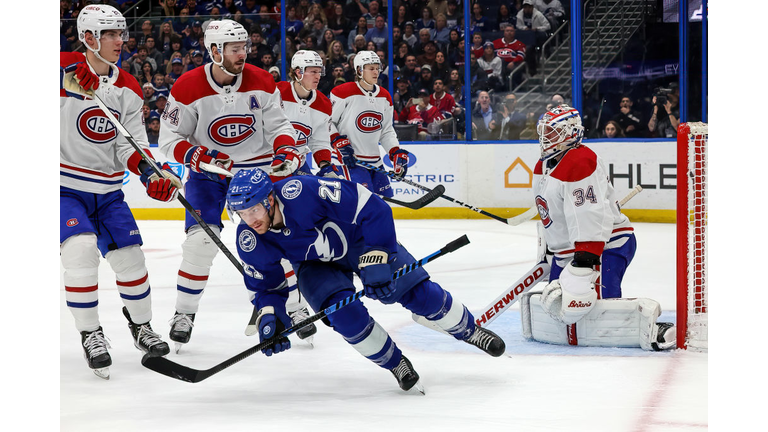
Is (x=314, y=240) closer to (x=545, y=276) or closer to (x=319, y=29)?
(x=545, y=276)

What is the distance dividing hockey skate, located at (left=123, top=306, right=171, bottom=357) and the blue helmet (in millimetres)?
933

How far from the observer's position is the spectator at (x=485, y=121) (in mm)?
8297

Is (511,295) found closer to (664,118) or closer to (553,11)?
(664,118)

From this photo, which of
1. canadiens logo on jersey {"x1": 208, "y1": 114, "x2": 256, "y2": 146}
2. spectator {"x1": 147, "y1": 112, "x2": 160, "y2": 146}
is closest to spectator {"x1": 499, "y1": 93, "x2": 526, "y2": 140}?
Answer: spectator {"x1": 147, "y1": 112, "x2": 160, "y2": 146}

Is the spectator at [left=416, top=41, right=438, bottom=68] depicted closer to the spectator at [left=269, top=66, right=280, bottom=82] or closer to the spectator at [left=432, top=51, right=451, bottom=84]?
the spectator at [left=432, top=51, right=451, bottom=84]

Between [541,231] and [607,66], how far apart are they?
5025 mm

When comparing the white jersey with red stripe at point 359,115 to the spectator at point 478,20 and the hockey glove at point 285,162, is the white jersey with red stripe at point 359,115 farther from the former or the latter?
the spectator at point 478,20

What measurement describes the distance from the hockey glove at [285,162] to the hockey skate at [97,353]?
0.90 meters

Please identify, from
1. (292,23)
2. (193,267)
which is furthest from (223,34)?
(292,23)

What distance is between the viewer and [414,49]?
28.7 feet

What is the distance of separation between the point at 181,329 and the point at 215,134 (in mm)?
782

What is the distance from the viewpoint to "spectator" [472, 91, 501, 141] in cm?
830

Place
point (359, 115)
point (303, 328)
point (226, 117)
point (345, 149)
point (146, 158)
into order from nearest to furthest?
point (303, 328), point (146, 158), point (226, 117), point (345, 149), point (359, 115)

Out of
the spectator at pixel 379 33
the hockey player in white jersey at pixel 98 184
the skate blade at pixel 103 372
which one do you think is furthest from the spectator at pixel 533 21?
the skate blade at pixel 103 372
